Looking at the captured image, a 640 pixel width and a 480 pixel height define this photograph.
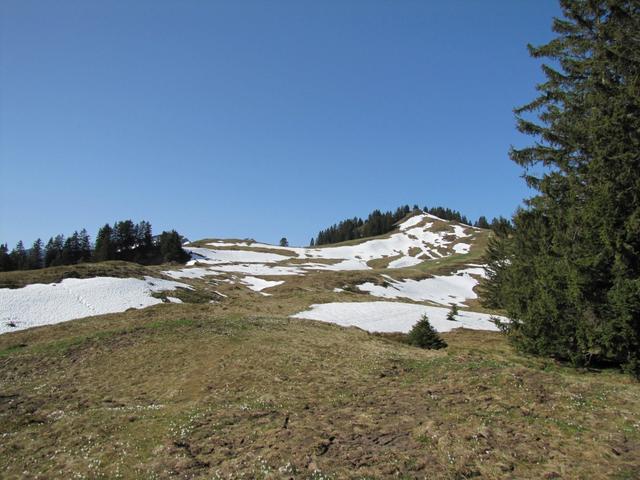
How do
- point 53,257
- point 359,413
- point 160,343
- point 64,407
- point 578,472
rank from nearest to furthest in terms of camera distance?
point 578,472
point 359,413
point 64,407
point 160,343
point 53,257

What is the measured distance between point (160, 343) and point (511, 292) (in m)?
21.1

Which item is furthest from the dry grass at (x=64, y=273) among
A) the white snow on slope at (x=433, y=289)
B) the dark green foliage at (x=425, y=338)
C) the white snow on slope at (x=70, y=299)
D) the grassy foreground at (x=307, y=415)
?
the dark green foliage at (x=425, y=338)

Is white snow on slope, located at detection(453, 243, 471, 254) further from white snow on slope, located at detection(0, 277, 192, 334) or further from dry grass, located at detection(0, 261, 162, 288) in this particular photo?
white snow on slope, located at detection(0, 277, 192, 334)

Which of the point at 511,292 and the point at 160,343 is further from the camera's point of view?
the point at 160,343

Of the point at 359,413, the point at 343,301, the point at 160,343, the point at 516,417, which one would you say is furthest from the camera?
the point at 343,301

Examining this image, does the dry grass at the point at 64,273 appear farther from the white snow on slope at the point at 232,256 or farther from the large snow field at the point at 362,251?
the white snow on slope at the point at 232,256

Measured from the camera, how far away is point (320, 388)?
15.5 meters

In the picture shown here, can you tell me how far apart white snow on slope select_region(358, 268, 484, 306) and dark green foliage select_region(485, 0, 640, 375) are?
149ft

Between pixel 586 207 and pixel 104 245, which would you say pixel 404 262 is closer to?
pixel 104 245

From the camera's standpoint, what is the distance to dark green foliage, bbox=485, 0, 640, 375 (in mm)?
15117

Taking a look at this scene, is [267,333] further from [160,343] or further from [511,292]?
[511,292]

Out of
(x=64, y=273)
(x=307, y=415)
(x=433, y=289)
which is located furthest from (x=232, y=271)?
(x=307, y=415)

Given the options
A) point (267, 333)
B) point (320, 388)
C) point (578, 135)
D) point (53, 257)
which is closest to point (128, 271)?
point (267, 333)

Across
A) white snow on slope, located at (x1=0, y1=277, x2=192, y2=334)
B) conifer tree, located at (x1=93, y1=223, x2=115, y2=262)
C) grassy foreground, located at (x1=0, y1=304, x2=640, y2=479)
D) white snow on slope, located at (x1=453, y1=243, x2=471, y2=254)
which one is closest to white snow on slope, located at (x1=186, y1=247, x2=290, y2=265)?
conifer tree, located at (x1=93, y1=223, x2=115, y2=262)
